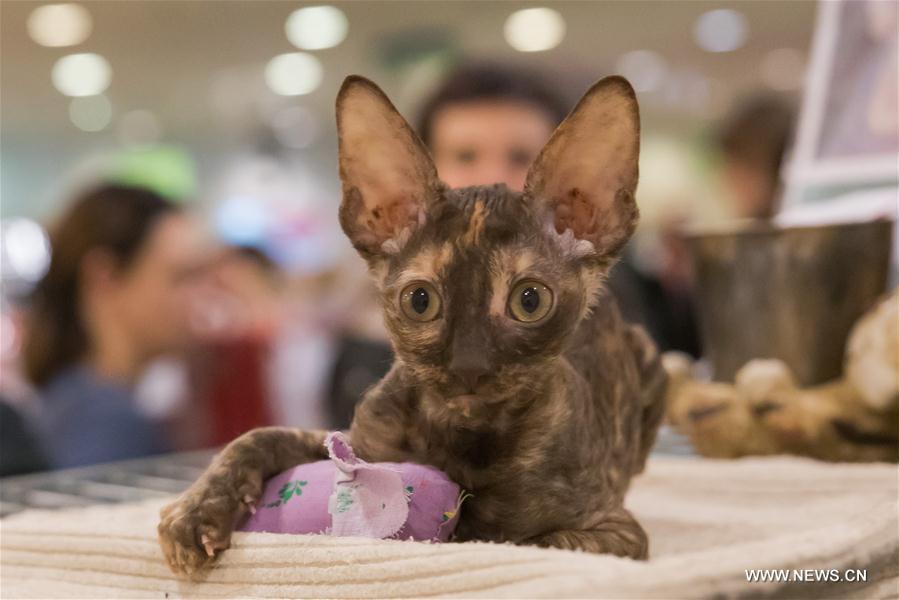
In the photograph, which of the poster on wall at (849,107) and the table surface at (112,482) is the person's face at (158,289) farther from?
the poster on wall at (849,107)

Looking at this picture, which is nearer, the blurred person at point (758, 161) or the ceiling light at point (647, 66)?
the blurred person at point (758, 161)

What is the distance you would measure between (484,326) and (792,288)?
3.41 ft

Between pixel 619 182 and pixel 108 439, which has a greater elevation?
pixel 619 182

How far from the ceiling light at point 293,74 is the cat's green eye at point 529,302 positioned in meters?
4.77

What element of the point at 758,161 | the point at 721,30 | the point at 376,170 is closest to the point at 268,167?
the point at 721,30

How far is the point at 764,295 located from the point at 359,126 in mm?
1027

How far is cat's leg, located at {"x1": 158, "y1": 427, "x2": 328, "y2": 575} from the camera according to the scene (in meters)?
0.88

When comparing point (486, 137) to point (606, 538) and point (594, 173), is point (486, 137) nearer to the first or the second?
point (594, 173)

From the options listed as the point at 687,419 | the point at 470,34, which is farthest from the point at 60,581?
the point at 470,34

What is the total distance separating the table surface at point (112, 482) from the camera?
1.55m

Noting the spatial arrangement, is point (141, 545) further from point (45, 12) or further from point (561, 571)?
point (45, 12)

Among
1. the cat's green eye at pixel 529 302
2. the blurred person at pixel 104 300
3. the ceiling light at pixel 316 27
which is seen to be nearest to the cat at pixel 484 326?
the cat's green eye at pixel 529 302

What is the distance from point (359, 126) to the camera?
0.92m

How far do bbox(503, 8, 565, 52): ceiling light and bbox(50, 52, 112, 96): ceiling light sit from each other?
8.04 ft
